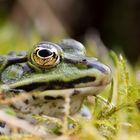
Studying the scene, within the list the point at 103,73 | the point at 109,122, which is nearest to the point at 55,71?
the point at 103,73

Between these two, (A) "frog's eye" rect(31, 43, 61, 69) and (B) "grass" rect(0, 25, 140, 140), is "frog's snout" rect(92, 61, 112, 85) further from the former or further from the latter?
(A) "frog's eye" rect(31, 43, 61, 69)

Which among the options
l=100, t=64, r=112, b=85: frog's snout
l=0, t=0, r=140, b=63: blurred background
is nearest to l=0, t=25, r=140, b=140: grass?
l=100, t=64, r=112, b=85: frog's snout

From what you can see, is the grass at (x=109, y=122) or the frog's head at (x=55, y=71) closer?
the grass at (x=109, y=122)

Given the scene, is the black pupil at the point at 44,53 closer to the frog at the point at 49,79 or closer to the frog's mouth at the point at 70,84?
the frog at the point at 49,79

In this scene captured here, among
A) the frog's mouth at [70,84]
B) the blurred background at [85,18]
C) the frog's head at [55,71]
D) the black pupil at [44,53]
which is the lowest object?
the frog's mouth at [70,84]

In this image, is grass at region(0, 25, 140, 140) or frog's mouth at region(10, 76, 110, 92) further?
frog's mouth at region(10, 76, 110, 92)

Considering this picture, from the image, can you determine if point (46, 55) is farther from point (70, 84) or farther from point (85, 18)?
point (85, 18)

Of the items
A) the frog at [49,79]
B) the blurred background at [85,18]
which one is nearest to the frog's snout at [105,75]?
the frog at [49,79]
